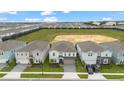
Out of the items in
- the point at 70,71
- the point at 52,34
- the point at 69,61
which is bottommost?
the point at 70,71

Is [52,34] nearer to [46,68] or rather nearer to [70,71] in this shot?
[46,68]

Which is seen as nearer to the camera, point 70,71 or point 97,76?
point 97,76

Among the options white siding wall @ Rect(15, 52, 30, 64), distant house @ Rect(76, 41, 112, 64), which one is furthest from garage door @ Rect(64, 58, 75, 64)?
white siding wall @ Rect(15, 52, 30, 64)

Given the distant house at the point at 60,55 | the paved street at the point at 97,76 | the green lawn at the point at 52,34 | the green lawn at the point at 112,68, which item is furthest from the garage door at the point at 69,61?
the green lawn at the point at 52,34

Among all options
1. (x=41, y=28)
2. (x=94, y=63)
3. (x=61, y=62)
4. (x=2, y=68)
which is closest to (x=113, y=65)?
(x=94, y=63)

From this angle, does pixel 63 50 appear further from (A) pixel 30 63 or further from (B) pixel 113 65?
(B) pixel 113 65

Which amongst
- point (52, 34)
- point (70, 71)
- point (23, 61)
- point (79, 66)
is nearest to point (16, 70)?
point (23, 61)

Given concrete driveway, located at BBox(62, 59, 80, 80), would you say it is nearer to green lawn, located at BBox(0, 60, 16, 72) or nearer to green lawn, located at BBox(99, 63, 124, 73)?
green lawn, located at BBox(99, 63, 124, 73)
